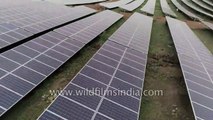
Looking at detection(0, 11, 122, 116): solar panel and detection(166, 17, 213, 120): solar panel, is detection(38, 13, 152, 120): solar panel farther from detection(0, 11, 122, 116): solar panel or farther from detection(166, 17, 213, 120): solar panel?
detection(166, 17, 213, 120): solar panel

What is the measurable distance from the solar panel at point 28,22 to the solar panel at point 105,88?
5.00 metres

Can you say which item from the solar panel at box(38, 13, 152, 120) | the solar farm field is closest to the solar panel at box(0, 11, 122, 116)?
the solar farm field

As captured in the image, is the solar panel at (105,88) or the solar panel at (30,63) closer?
the solar panel at (105,88)

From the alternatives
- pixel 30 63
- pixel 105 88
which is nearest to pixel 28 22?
pixel 30 63

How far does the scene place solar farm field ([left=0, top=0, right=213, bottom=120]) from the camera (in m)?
10.8

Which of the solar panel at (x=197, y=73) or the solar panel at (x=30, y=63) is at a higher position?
the solar panel at (x=30, y=63)

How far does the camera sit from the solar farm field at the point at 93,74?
1083cm

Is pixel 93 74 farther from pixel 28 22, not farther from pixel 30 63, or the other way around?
pixel 28 22

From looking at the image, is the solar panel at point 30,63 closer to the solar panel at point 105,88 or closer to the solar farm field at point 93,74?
the solar farm field at point 93,74

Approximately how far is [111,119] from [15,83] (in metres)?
4.15

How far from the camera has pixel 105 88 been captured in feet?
39.8

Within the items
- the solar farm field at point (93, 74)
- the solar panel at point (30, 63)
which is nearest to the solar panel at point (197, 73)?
the solar farm field at point (93, 74)

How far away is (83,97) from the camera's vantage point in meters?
11.0

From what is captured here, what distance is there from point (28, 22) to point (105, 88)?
428 inches
